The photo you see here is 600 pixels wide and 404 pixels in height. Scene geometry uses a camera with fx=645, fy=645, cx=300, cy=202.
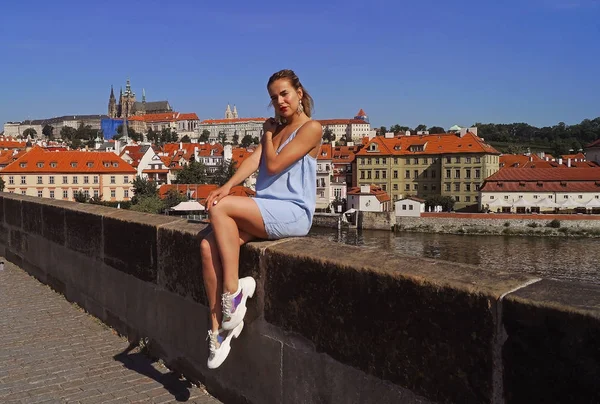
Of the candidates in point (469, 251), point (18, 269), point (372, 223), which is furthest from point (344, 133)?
point (18, 269)

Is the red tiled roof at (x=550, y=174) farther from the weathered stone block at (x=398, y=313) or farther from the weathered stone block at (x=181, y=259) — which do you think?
the weathered stone block at (x=398, y=313)

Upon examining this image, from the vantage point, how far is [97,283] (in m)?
5.29

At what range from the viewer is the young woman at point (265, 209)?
292 cm

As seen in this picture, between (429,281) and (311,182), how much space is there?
1098 millimetres

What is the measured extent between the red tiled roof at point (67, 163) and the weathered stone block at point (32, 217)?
2611 inches

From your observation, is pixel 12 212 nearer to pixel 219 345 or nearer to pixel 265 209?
pixel 219 345

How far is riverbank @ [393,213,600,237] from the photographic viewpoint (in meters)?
64.3

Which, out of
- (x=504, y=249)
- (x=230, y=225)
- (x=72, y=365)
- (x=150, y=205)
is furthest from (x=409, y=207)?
(x=230, y=225)

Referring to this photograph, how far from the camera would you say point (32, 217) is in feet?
23.9

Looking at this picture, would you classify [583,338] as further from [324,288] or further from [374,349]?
[324,288]

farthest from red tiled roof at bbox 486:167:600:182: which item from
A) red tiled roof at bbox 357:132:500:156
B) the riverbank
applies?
the riverbank

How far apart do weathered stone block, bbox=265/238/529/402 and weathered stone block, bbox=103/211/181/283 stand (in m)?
1.54

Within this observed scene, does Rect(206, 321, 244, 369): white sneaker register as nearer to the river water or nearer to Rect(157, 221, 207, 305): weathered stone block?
Rect(157, 221, 207, 305): weathered stone block

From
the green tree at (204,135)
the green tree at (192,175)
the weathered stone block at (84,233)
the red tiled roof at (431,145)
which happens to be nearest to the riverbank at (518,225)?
the red tiled roof at (431,145)
